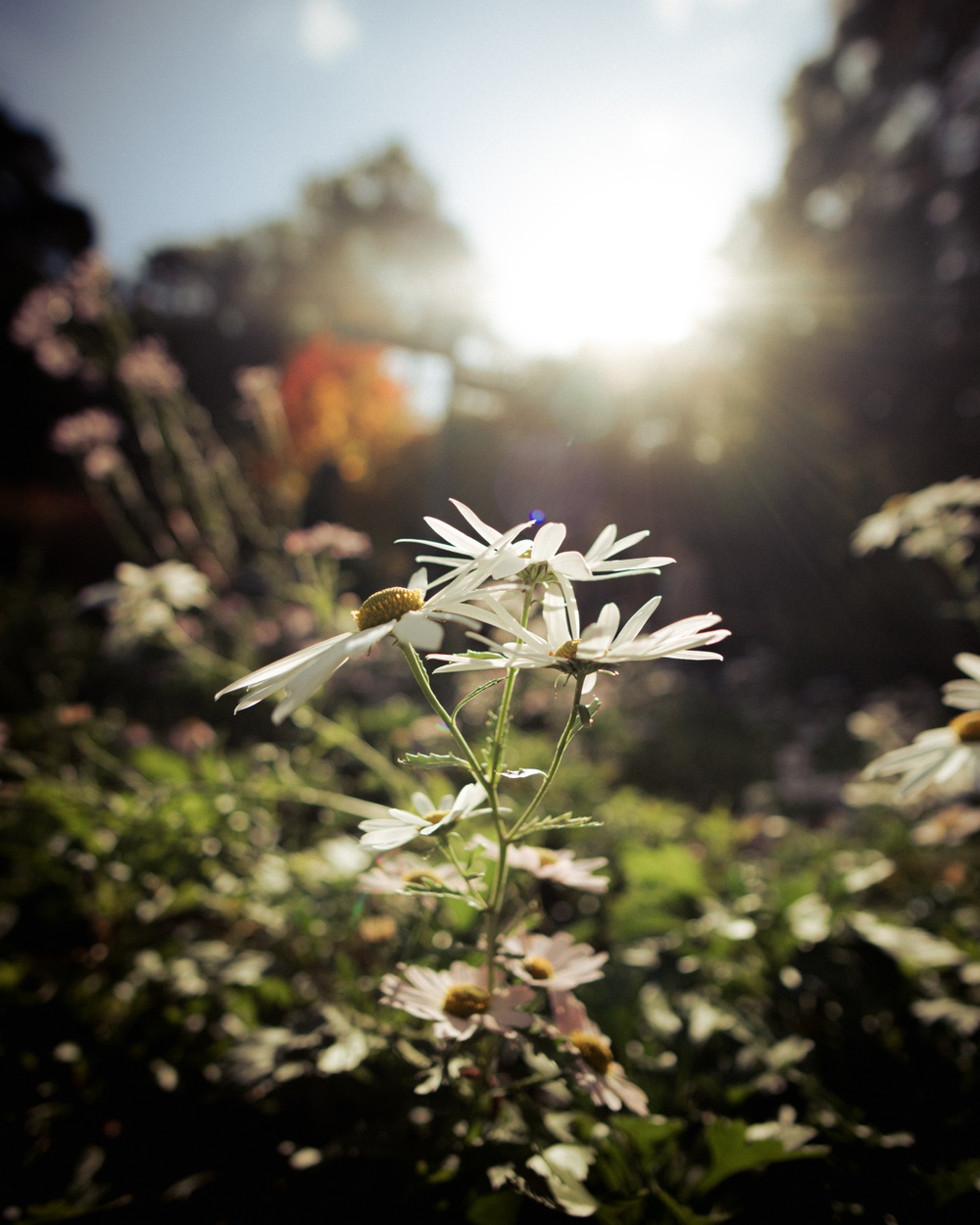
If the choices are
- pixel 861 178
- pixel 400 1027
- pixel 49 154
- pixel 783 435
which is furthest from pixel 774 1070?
pixel 49 154

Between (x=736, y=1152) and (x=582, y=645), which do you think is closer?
(x=582, y=645)

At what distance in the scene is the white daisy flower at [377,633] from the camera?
549mm

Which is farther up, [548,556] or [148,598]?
[148,598]

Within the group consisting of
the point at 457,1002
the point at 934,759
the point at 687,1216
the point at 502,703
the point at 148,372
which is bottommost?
the point at 687,1216

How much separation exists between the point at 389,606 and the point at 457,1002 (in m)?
0.45

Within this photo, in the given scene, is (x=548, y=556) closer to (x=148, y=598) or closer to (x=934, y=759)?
(x=934, y=759)

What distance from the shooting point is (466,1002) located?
72 centimetres

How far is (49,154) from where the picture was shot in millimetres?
20297

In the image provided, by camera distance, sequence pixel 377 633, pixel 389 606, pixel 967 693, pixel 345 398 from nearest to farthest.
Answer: pixel 377 633 → pixel 389 606 → pixel 967 693 → pixel 345 398

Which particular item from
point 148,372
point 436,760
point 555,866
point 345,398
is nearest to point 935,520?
point 555,866

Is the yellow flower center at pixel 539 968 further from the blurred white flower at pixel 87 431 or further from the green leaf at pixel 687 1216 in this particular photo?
the blurred white flower at pixel 87 431

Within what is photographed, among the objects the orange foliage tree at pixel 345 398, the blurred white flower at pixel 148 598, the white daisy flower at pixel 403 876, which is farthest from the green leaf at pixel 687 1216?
the orange foliage tree at pixel 345 398

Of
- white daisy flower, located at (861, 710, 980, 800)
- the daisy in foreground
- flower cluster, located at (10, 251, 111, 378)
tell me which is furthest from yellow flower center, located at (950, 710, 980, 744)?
flower cluster, located at (10, 251, 111, 378)

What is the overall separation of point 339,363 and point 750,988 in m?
16.7
